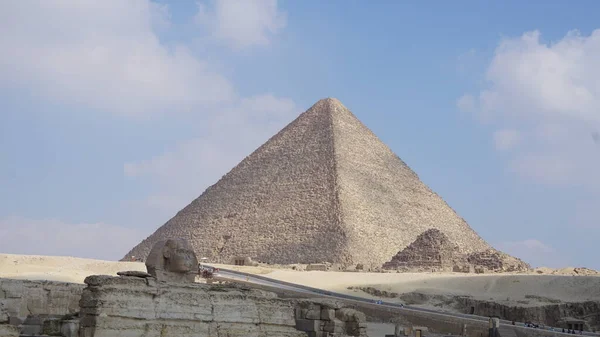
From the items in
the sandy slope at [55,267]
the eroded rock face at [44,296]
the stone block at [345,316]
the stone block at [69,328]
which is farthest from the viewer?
the sandy slope at [55,267]

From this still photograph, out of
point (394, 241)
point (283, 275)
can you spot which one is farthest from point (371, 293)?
point (394, 241)

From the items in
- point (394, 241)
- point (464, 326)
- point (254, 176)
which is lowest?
point (464, 326)

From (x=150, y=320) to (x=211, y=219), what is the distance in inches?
3989

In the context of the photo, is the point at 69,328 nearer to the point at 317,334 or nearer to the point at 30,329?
the point at 30,329

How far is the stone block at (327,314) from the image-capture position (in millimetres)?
12445

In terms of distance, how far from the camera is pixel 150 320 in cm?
890

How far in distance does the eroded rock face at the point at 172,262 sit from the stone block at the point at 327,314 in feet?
8.69

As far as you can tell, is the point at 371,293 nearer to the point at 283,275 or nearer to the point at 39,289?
the point at 283,275

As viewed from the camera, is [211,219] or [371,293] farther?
[211,219]

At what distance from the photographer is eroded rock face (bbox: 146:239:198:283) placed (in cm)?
1012

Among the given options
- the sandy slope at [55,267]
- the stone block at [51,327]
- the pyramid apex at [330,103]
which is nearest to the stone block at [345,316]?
the stone block at [51,327]

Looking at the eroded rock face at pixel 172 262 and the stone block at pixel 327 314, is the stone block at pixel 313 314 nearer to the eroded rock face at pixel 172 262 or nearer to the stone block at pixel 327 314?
the stone block at pixel 327 314

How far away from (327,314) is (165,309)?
12.3 ft

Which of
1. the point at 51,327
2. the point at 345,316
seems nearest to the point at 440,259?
the point at 345,316
